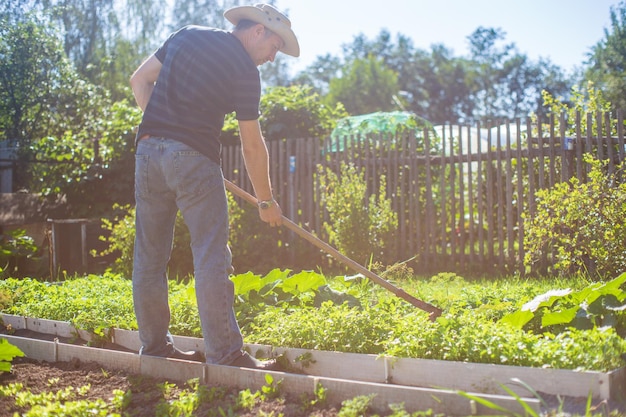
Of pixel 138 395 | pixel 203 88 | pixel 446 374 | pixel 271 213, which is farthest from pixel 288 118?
pixel 446 374

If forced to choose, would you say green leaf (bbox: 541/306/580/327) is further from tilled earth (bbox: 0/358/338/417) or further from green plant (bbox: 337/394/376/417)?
tilled earth (bbox: 0/358/338/417)

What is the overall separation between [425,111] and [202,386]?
48730mm

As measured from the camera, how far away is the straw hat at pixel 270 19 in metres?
3.42

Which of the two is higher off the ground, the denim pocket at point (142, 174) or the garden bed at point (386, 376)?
the denim pocket at point (142, 174)

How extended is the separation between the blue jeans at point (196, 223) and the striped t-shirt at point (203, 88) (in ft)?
0.30

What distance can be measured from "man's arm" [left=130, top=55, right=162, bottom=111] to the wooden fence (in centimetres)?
398

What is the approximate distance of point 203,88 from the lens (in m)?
3.35

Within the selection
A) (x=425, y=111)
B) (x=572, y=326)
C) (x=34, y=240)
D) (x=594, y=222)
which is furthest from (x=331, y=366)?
(x=425, y=111)

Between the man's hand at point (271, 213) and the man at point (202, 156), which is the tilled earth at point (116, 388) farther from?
the man's hand at point (271, 213)

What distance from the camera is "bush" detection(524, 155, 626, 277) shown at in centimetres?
573

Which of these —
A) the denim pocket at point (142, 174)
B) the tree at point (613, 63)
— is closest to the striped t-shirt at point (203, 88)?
the denim pocket at point (142, 174)

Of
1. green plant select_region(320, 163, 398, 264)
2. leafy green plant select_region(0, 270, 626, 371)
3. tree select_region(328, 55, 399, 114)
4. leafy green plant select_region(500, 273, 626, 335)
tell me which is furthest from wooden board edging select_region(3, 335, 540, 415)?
tree select_region(328, 55, 399, 114)

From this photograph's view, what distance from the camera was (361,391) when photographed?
9.06ft

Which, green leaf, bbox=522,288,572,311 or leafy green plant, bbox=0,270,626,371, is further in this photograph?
green leaf, bbox=522,288,572,311
